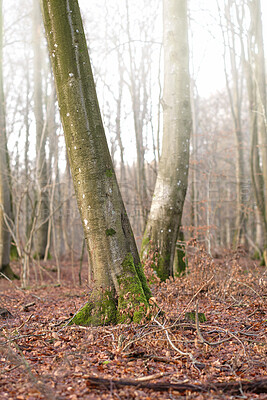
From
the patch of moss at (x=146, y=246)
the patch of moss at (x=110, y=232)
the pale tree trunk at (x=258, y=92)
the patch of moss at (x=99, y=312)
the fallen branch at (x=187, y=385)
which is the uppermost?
the pale tree trunk at (x=258, y=92)

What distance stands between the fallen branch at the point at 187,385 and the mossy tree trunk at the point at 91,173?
1.52m

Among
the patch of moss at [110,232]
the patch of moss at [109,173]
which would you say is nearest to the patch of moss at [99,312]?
the patch of moss at [110,232]

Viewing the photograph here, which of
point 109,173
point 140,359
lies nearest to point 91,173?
point 109,173

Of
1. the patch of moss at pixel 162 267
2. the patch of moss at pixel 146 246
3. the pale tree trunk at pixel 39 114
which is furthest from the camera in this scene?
the pale tree trunk at pixel 39 114

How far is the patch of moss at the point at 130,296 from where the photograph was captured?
4.46 meters

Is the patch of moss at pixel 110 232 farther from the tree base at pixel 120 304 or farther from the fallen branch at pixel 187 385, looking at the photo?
the fallen branch at pixel 187 385

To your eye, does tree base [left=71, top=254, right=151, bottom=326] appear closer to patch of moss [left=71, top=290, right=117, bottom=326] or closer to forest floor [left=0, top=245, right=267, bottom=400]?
patch of moss [left=71, top=290, right=117, bottom=326]

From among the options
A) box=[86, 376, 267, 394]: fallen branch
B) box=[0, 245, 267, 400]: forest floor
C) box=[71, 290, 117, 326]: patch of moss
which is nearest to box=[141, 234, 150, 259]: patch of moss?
box=[0, 245, 267, 400]: forest floor

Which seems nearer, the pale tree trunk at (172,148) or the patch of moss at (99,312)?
the patch of moss at (99,312)

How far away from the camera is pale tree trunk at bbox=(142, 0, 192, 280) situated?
295 inches

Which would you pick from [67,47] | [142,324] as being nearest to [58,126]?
[67,47]

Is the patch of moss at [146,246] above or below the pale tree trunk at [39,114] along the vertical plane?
below

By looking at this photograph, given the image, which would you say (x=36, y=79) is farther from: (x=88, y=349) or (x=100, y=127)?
(x=88, y=349)

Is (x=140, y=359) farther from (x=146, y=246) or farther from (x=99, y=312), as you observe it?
(x=146, y=246)
